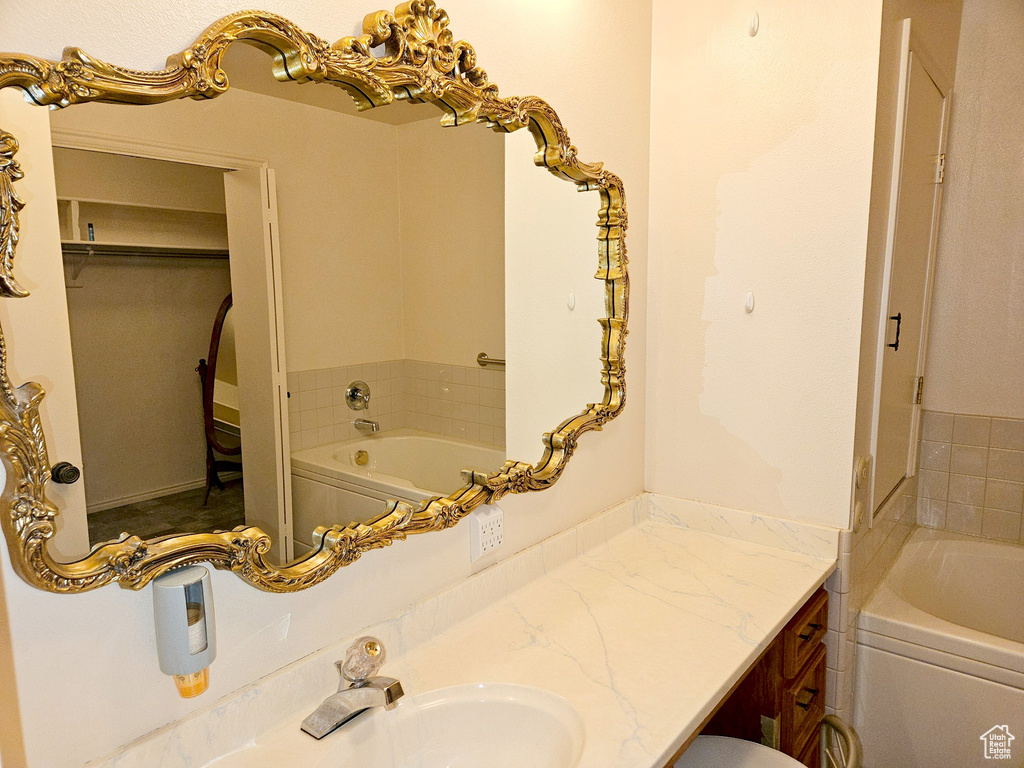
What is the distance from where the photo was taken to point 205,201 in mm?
951

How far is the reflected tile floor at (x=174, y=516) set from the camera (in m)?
0.88

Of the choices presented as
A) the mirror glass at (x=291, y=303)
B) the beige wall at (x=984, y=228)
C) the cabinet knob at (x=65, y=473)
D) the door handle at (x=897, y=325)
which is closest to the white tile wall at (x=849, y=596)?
the door handle at (x=897, y=325)

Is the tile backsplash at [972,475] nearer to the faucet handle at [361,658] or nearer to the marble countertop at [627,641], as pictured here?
the marble countertop at [627,641]

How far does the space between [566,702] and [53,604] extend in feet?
2.50

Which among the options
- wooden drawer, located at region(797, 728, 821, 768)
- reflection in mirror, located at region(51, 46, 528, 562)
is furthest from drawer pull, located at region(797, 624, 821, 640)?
reflection in mirror, located at region(51, 46, 528, 562)

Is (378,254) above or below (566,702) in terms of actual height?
above

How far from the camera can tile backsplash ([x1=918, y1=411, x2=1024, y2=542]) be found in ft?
8.07

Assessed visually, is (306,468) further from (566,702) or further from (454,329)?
(566,702)

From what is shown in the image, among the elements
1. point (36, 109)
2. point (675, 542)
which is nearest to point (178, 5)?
point (36, 109)

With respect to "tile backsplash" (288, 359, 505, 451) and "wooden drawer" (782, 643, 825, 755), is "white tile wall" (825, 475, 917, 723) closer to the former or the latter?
"wooden drawer" (782, 643, 825, 755)

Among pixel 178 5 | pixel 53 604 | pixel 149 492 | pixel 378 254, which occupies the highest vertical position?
pixel 178 5

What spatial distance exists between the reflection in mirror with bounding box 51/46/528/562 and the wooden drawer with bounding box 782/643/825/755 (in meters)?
0.90

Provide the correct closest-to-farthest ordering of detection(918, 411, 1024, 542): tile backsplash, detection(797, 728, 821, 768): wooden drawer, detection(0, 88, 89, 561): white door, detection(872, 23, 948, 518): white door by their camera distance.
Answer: detection(0, 88, 89, 561): white door < detection(797, 728, 821, 768): wooden drawer < detection(872, 23, 948, 518): white door < detection(918, 411, 1024, 542): tile backsplash

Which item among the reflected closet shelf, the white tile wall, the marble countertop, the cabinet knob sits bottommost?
the white tile wall
